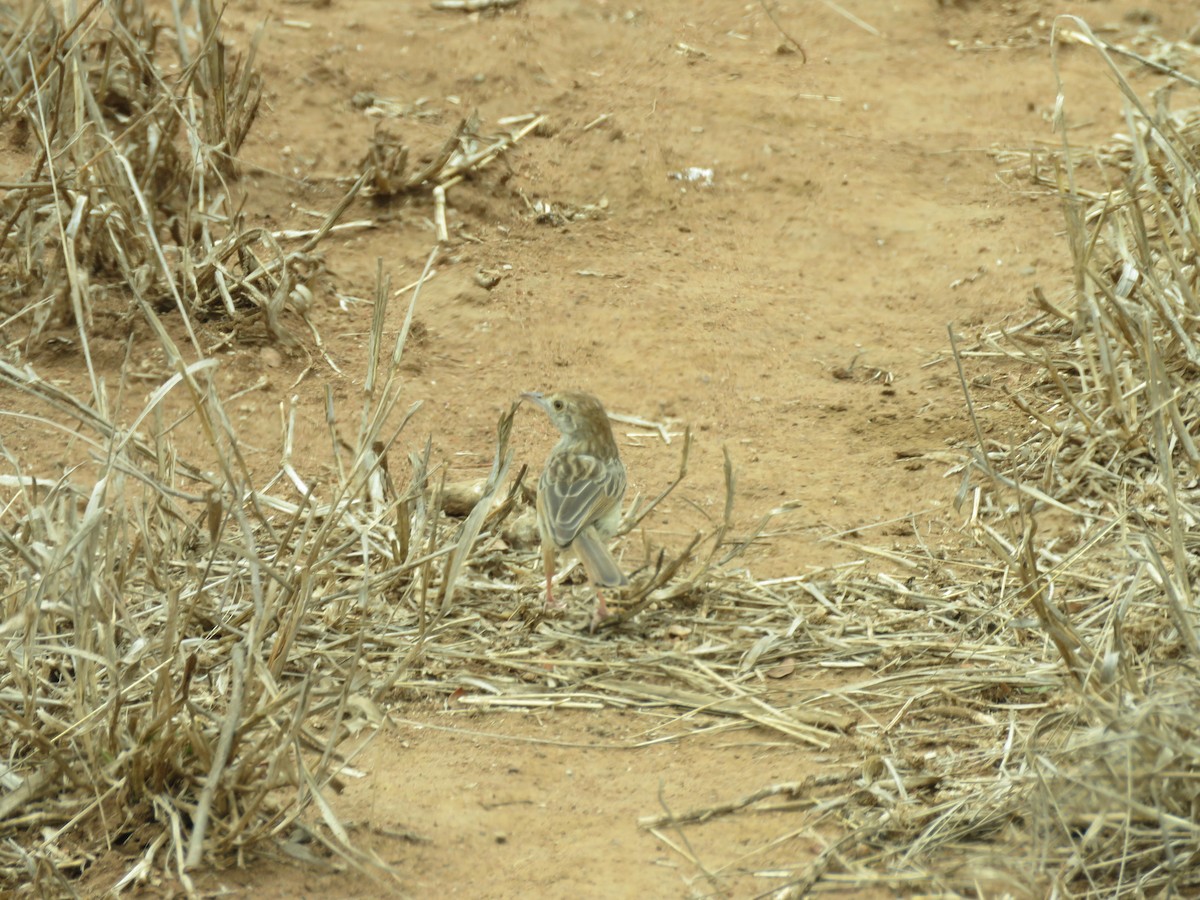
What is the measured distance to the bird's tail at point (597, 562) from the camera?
197 inches

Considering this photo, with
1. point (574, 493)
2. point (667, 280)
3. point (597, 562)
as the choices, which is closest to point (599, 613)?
point (597, 562)

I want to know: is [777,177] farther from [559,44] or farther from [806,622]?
[806,622]

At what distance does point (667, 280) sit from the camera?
783 centimetres

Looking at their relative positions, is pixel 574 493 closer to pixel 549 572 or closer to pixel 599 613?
pixel 549 572

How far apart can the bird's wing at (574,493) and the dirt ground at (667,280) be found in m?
0.52

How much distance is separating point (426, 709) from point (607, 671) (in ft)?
1.98

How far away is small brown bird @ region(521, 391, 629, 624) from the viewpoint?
5.09m

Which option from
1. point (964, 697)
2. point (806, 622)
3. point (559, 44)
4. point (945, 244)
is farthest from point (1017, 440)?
point (559, 44)

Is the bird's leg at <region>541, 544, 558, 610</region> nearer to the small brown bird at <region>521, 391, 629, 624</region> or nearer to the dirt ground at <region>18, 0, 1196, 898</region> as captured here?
the small brown bird at <region>521, 391, 629, 624</region>

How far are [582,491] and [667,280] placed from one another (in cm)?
275

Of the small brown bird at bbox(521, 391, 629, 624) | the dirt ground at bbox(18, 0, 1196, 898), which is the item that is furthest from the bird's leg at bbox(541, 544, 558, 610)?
the dirt ground at bbox(18, 0, 1196, 898)

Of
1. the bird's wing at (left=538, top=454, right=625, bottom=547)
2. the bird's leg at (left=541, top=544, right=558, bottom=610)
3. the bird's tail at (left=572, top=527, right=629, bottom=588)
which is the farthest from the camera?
the bird's leg at (left=541, top=544, right=558, bottom=610)

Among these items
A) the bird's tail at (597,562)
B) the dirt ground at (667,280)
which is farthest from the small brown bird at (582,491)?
the dirt ground at (667,280)

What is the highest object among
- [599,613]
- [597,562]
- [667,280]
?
[597,562]
